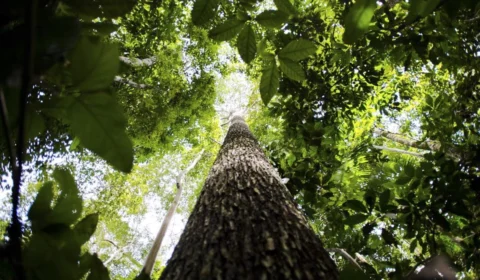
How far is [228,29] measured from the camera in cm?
100

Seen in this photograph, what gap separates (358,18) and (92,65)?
58cm

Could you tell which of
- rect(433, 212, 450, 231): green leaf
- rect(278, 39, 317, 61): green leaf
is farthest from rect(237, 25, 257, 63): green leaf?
rect(433, 212, 450, 231): green leaf

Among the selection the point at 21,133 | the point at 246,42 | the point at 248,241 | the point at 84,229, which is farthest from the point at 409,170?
the point at 21,133

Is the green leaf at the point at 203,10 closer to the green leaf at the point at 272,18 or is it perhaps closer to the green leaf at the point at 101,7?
the green leaf at the point at 272,18

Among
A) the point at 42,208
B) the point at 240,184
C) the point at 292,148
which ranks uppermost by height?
the point at 292,148

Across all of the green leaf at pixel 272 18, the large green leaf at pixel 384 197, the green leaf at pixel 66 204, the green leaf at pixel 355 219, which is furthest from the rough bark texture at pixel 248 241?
the green leaf at pixel 272 18

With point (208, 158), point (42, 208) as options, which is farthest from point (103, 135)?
point (208, 158)

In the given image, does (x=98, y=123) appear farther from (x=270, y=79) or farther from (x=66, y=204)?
(x=270, y=79)

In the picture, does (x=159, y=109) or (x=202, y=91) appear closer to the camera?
(x=159, y=109)

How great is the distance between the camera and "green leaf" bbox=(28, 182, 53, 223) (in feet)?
1.45

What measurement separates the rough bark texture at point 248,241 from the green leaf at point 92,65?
0.90 m

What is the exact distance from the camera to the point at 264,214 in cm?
159

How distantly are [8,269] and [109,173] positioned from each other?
9.91 metres

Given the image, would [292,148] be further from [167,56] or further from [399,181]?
[167,56]
